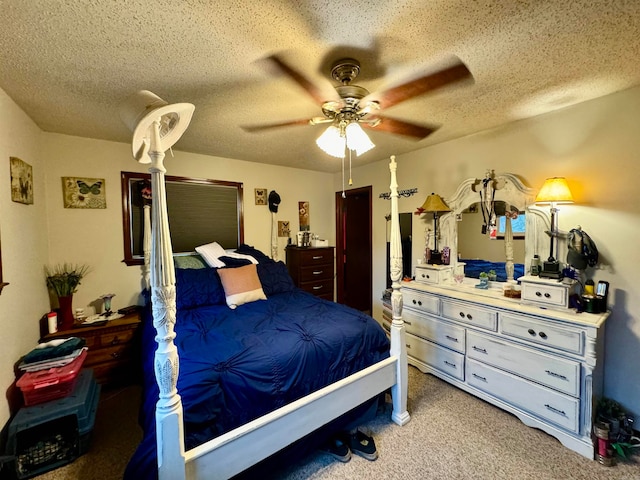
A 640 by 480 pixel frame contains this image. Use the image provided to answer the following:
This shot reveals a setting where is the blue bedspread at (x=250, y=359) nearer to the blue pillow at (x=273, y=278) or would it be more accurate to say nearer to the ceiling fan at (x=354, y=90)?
the blue pillow at (x=273, y=278)

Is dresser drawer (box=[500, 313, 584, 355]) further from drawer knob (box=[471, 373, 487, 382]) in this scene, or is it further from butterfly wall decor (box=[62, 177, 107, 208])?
butterfly wall decor (box=[62, 177, 107, 208])

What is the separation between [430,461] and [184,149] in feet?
11.6

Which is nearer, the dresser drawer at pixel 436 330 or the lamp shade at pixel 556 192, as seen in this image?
the lamp shade at pixel 556 192

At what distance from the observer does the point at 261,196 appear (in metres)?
3.78

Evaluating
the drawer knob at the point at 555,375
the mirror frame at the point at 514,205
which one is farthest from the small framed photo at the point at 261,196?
the drawer knob at the point at 555,375

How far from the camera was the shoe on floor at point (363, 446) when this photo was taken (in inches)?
68.5

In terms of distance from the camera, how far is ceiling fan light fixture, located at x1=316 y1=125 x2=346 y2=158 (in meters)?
1.66

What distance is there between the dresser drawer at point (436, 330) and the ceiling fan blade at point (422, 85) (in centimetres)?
192

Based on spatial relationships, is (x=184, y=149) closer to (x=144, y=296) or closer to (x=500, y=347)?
(x=144, y=296)

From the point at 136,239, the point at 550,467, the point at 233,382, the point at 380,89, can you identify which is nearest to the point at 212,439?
the point at 233,382

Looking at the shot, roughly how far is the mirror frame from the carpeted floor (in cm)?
126

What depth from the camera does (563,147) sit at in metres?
2.14

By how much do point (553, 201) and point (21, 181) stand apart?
12.6ft

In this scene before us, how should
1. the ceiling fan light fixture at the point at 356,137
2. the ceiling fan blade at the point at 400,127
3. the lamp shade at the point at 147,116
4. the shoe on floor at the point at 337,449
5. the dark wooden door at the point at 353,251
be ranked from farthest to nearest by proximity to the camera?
the dark wooden door at the point at 353,251
the ceiling fan blade at the point at 400,127
the shoe on floor at the point at 337,449
the ceiling fan light fixture at the point at 356,137
the lamp shade at the point at 147,116
